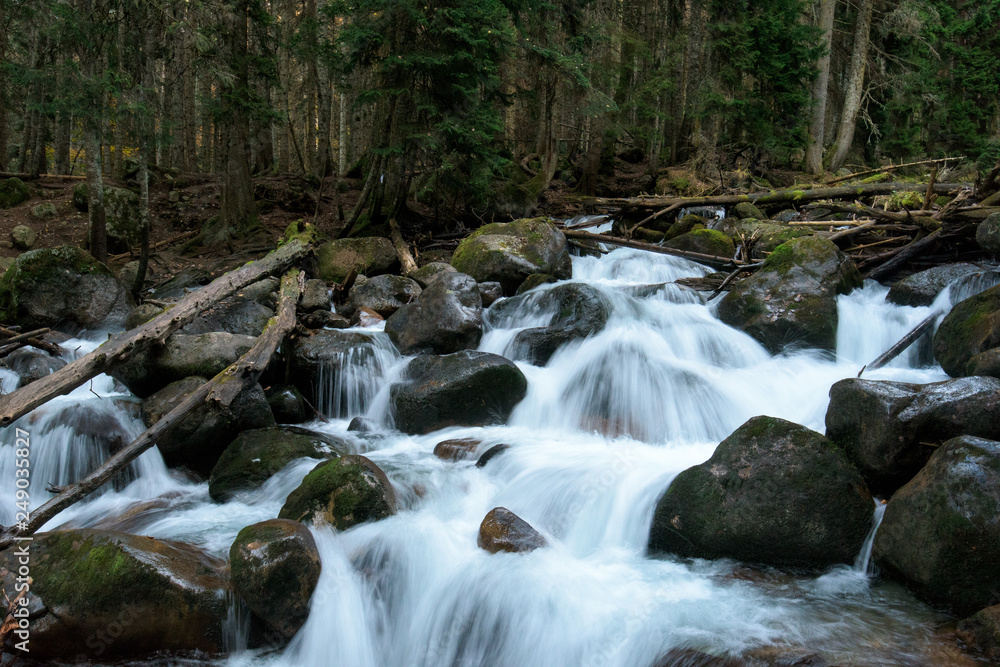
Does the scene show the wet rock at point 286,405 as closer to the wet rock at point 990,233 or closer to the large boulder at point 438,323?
the large boulder at point 438,323

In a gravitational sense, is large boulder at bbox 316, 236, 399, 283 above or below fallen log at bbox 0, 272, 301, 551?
above

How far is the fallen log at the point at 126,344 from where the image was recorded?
456 centimetres

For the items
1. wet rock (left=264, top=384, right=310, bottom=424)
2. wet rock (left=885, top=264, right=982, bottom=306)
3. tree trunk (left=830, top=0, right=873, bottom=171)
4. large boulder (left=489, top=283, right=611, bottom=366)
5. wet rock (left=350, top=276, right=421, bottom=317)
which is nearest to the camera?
wet rock (left=264, top=384, right=310, bottom=424)

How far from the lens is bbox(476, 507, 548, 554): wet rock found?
185 inches

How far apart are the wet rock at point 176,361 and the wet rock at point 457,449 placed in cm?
252

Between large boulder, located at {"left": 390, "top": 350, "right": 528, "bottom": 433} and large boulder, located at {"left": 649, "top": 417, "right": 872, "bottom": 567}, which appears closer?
large boulder, located at {"left": 649, "top": 417, "right": 872, "bottom": 567}

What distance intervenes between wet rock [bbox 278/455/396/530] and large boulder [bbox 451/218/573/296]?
5.67 m

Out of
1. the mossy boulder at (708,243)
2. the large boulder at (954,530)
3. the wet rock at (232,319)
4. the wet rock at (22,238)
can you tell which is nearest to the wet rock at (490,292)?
the wet rock at (232,319)

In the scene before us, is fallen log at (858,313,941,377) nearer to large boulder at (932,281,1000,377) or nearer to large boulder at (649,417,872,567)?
large boulder at (932,281,1000,377)

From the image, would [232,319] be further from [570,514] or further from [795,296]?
[795,296]

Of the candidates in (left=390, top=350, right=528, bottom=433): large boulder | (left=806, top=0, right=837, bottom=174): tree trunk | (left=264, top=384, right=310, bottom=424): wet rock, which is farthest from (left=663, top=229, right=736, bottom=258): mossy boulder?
(left=806, top=0, right=837, bottom=174): tree trunk

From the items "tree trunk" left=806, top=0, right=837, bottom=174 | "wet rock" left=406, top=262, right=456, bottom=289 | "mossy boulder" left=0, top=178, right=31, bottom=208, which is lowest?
"wet rock" left=406, top=262, right=456, bottom=289

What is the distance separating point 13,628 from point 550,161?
14307mm

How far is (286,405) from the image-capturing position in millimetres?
7090
